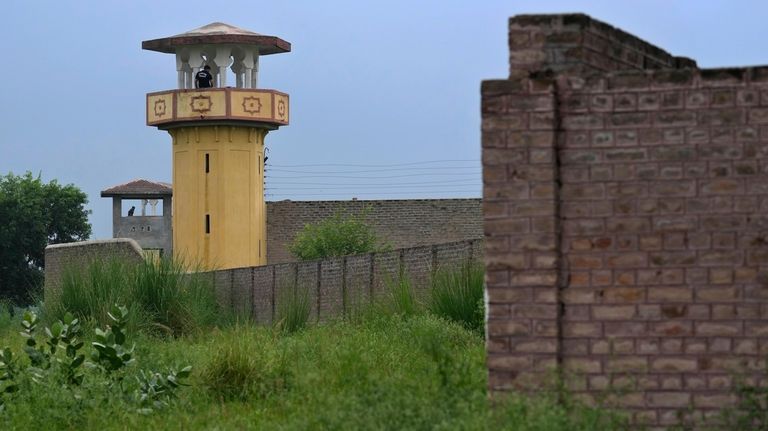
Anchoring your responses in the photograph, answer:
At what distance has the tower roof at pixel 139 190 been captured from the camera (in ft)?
201

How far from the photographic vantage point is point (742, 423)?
8.05m

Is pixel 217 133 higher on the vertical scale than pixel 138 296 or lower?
higher

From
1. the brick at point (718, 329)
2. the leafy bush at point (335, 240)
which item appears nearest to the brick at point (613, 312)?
the brick at point (718, 329)

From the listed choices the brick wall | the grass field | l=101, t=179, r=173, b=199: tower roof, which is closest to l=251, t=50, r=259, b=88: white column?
l=101, t=179, r=173, b=199: tower roof

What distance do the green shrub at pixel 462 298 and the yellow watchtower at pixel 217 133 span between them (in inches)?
1108

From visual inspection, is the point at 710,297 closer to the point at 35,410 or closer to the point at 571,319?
the point at 571,319

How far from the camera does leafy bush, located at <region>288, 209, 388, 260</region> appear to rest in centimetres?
4719

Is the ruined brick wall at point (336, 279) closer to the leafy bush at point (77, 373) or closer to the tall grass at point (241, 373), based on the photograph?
the tall grass at point (241, 373)

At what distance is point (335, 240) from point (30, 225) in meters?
20.9

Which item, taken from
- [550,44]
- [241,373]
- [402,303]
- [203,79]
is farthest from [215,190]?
[550,44]

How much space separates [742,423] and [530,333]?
4.20 feet

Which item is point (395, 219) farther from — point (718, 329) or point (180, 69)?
point (718, 329)

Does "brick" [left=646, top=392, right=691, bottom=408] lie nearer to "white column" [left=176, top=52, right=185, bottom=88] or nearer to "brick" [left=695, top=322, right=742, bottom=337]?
"brick" [left=695, top=322, right=742, bottom=337]

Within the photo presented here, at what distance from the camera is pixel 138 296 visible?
24.3 metres
